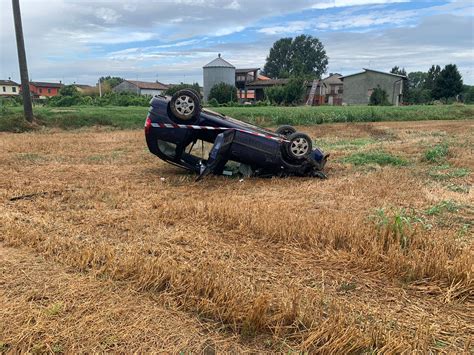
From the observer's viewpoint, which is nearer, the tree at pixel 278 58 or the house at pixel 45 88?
the house at pixel 45 88

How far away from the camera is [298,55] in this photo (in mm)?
108562

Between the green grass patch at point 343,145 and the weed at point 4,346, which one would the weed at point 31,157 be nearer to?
the weed at point 4,346

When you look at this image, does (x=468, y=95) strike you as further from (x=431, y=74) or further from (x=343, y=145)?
(x=343, y=145)

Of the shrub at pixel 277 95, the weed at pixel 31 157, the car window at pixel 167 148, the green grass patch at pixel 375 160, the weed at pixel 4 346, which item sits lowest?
the weed at pixel 4 346

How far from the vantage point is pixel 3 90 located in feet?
298

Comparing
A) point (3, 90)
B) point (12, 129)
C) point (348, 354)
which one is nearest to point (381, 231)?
point (348, 354)

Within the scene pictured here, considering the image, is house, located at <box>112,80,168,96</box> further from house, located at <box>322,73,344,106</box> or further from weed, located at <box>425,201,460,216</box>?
weed, located at <box>425,201,460,216</box>

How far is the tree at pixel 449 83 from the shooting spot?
2299 inches

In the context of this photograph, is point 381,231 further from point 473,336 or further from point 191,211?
point 191,211

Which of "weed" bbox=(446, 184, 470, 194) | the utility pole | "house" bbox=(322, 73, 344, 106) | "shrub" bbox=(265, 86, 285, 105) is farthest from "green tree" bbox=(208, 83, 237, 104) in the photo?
"weed" bbox=(446, 184, 470, 194)

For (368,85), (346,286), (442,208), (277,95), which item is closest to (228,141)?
(442,208)

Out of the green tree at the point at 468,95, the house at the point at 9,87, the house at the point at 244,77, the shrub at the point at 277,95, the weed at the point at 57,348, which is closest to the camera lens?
the weed at the point at 57,348

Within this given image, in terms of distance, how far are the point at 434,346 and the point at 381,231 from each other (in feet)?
5.08

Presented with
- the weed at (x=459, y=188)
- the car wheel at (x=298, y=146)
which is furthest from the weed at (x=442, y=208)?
the car wheel at (x=298, y=146)
